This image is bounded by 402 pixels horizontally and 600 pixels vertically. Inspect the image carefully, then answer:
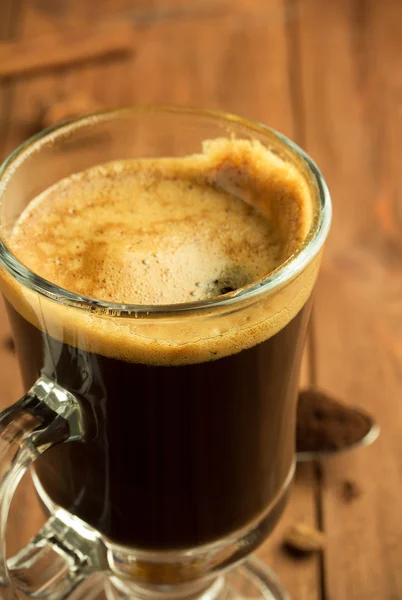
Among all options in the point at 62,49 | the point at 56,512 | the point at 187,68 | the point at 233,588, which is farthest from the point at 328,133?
the point at 56,512

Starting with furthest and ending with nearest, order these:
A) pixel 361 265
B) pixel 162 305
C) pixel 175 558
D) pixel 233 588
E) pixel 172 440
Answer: pixel 361 265 → pixel 233 588 → pixel 175 558 → pixel 172 440 → pixel 162 305

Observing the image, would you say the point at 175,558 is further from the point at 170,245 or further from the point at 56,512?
the point at 170,245

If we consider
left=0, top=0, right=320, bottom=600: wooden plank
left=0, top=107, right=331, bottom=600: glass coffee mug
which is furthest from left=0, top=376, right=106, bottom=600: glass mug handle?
left=0, top=0, right=320, bottom=600: wooden plank

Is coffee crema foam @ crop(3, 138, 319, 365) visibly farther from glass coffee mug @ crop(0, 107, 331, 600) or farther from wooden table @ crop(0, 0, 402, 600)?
wooden table @ crop(0, 0, 402, 600)

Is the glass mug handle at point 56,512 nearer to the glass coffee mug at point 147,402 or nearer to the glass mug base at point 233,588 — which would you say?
the glass coffee mug at point 147,402

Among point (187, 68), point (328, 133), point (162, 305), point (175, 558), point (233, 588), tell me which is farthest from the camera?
point (187, 68)

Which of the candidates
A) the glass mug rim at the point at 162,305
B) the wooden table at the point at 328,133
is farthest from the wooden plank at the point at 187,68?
the glass mug rim at the point at 162,305

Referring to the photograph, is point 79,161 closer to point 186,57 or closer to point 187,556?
point 187,556
